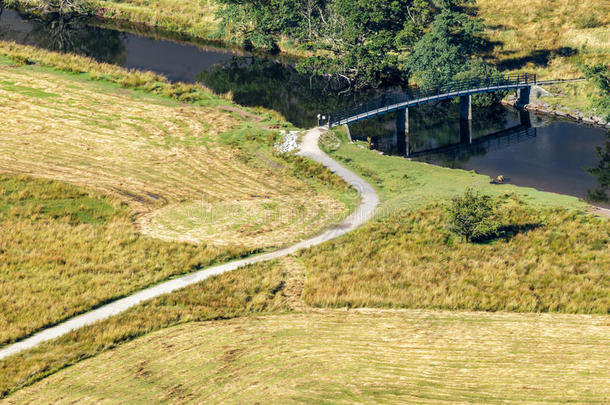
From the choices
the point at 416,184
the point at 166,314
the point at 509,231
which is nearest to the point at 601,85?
the point at 416,184

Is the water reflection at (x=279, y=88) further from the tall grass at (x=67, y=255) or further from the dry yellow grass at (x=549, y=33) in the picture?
the tall grass at (x=67, y=255)

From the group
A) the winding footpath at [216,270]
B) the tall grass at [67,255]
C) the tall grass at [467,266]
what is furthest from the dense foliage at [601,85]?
the tall grass at [67,255]

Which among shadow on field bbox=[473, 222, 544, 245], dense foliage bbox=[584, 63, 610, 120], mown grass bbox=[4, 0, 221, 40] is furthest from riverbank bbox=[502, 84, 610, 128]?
mown grass bbox=[4, 0, 221, 40]

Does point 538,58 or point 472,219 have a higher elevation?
point 538,58

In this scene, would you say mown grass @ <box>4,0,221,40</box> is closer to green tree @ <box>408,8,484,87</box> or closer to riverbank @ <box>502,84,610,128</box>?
green tree @ <box>408,8,484,87</box>

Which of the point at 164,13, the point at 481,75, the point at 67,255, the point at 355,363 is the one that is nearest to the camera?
the point at 355,363

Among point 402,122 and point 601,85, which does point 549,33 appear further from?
point 402,122
